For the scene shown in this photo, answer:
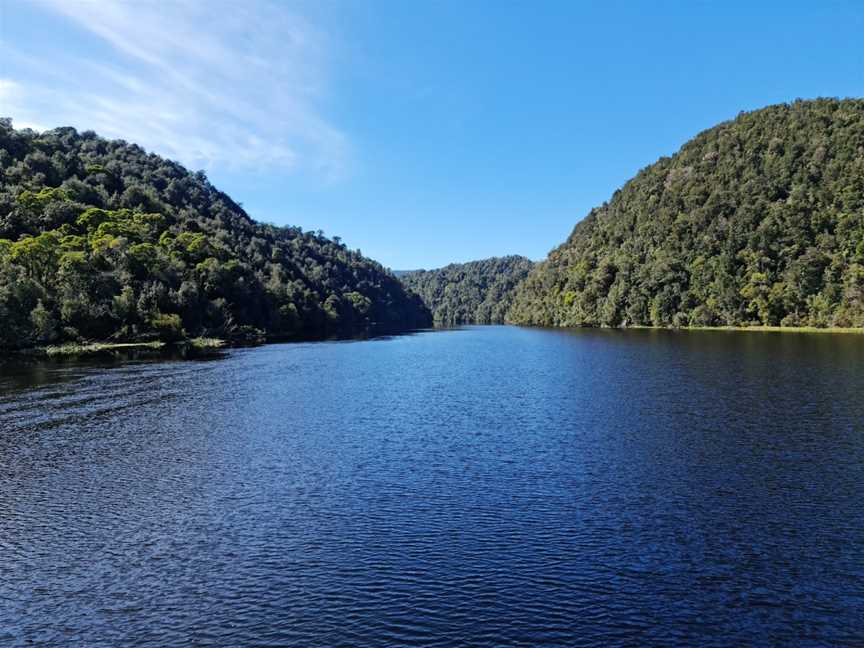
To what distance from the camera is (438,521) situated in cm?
2431

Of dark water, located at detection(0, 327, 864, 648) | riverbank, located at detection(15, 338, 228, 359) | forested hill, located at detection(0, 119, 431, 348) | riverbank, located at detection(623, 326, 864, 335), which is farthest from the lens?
riverbank, located at detection(623, 326, 864, 335)

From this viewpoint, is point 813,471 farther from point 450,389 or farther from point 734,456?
point 450,389

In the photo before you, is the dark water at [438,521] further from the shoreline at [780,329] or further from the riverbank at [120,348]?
the shoreline at [780,329]

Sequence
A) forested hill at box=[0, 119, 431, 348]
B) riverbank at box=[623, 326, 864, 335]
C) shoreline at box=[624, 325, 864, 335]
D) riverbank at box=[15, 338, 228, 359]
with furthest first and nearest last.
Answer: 1. riverbank at box=[623, 326, 864, 335]
2. shoreline at box=[624, 325, 864, 335]
3. forested hill at box=[0, 119, 431, 348]
4. riverbank at box=[15, 338, 228, 359]

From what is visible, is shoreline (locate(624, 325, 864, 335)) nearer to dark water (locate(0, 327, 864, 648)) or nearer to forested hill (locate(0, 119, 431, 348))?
dark water (locate(0, 327, 864, 648))

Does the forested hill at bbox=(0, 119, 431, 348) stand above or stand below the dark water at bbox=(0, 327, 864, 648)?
above

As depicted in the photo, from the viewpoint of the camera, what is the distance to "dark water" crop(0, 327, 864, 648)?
1683 centimetres

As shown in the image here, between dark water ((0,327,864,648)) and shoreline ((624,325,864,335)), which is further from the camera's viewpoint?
shoreline ((624,325,864,335))

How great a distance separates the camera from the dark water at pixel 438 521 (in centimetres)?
1683

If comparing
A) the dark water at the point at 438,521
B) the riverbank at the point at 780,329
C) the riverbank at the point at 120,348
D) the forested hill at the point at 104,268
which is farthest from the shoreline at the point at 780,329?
the riverbank at the point at 120,348

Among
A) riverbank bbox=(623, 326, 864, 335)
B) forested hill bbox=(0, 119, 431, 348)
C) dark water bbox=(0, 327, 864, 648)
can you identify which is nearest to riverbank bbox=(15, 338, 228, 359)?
forested hill bbox=(0, 119, 431, 348)

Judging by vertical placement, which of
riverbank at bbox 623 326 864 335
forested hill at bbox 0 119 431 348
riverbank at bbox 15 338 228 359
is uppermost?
forested hill at bbox 0 119 431 348

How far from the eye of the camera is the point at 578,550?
21.2 meters

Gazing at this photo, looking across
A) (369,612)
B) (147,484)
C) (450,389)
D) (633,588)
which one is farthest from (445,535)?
(450,389)
